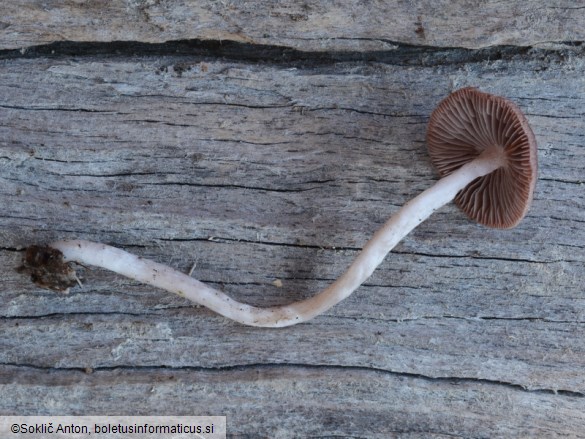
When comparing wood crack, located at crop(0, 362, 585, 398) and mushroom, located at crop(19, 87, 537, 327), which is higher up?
mushroom, located at crop(19, 87, 537, 327)

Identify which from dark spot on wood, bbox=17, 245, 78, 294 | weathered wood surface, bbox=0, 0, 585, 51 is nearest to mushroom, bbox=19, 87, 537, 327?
dark spot on wood, bbox=17, 245, 78, 294

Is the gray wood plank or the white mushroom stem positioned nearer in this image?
the white mushroom stem

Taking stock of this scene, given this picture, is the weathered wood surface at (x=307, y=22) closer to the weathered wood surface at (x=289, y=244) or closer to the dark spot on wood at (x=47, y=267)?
the weathered wood surface at (x=289, y=244)

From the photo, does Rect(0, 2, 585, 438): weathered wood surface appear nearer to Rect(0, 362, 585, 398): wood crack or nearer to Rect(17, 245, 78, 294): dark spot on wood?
Rect(0, 362, 585, 398): wood crack

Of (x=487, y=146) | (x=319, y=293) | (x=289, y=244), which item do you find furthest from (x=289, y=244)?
(x=487, y=146)

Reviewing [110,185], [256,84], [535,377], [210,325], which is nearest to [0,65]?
[110,185]

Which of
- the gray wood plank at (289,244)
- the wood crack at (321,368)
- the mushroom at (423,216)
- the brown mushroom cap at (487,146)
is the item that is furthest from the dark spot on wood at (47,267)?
the brown mushroom cap at (487,146)

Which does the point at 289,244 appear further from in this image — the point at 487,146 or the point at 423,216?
the point at 487,146
